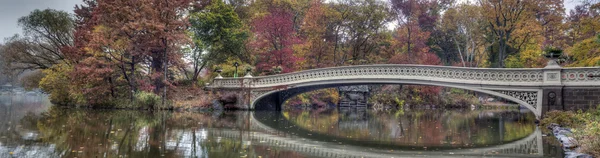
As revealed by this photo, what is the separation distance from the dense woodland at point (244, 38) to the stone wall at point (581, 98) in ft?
8.73

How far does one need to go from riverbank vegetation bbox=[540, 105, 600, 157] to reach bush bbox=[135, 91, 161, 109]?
51.9 ft

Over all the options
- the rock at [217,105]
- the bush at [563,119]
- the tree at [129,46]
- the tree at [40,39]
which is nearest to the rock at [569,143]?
the bush at [563,119]

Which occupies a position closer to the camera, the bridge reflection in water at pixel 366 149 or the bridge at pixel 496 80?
the bridge reflection in water at pixel 366 149

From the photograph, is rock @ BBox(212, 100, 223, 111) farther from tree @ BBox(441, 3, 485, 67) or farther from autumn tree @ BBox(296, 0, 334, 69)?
tree @ BBox(441, 3, 485, 67)

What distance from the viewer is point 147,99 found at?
19.8m

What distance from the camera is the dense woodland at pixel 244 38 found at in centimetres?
1998

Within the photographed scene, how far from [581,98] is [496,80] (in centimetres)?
238

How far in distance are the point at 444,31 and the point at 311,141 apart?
2630cm

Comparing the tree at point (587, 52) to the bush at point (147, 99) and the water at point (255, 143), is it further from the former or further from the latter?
the bush at point (147, 99)

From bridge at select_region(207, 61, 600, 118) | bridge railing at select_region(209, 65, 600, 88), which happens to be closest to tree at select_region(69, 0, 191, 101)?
bridge railing at select_region(209, 65, 600, 88)

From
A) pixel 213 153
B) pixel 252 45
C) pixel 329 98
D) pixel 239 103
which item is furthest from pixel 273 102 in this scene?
pixel 213 153

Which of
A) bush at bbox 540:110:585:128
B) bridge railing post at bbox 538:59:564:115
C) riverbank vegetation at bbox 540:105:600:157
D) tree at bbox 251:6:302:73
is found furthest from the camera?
tree at bbox 251:6:302:73

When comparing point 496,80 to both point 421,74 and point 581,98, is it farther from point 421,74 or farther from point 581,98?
point 421,74

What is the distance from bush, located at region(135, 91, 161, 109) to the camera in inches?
779
